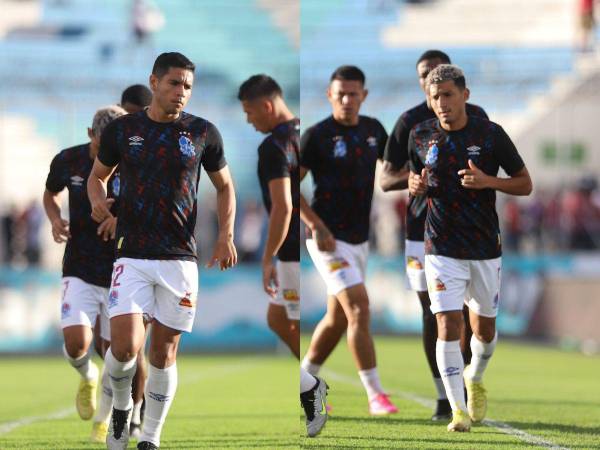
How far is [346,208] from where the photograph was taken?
9.26 meters

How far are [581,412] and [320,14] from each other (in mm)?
27840

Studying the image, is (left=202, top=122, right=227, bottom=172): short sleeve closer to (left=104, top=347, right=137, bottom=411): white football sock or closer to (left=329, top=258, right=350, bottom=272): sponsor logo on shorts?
(left=104, top=347, right=137, bottom=411): white football sock

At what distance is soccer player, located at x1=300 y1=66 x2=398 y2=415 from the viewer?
9070 mm

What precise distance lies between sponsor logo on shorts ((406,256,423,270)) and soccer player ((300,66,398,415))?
0.41 metres

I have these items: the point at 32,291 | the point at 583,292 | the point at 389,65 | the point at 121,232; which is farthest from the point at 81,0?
the point at 121,232

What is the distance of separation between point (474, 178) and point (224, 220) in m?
1.61

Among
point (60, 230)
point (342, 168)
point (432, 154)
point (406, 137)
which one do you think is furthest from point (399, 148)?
point (60, 230)

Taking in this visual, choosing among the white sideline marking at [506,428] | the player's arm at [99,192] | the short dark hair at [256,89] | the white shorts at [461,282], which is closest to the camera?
the player's arm at [99,192]

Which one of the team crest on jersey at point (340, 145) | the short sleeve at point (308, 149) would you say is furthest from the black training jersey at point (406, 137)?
the short sleeve at point (308, 149)

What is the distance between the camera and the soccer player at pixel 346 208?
29.8 ft

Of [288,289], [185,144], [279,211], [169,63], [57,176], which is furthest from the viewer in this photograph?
[288,289]

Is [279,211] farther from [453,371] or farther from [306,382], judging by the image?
[453,371]

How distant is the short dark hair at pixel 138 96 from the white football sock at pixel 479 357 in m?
2.68

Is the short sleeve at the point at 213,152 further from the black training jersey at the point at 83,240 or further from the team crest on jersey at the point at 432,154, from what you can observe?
the black training jersey at the point at 83,240
